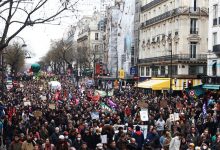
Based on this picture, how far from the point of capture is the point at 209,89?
4641 centimetres

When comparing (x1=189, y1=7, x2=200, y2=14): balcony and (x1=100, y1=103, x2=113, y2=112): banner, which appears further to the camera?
(x1=189, y1=7, x2=200, y2=14): balcony

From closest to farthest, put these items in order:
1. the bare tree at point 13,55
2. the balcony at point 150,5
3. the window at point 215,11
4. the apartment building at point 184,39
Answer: the window at point 215,11
the apartment building at point 184,39
the balcony at point 150,5
the bare tree at point 13,55

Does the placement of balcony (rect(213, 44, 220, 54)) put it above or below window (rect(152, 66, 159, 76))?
above

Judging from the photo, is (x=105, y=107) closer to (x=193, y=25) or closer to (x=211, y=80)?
(x=211, y=80)

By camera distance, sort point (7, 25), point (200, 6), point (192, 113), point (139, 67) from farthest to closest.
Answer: point (139, 67) < point (200, 6) < point (192, 113) < point (7, 25)

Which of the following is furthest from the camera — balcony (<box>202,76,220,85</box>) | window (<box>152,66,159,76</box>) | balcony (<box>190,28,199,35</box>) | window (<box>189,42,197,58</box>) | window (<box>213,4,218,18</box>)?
window (<box>152,66,159,76</box>)

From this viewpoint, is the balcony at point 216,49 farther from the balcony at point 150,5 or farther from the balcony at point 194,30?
the balcony at point 150,5

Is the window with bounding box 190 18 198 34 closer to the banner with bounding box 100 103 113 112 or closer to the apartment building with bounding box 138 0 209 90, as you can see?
the apartment building with bounding box 138 0 209 90

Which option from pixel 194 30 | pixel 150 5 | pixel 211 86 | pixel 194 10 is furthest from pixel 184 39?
pixel 211 86

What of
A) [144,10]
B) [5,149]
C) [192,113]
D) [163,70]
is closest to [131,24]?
[144,10]

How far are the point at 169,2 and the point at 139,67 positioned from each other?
1546 centimetres

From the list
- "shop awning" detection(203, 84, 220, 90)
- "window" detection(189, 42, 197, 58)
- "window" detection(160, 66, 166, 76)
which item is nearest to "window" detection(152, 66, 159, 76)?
"window" detection(160, 66, 166, 76)

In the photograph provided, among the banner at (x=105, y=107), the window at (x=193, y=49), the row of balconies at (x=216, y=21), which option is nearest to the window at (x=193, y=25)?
the window at (x=193, y=49)

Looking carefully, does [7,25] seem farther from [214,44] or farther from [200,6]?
[200,6]
